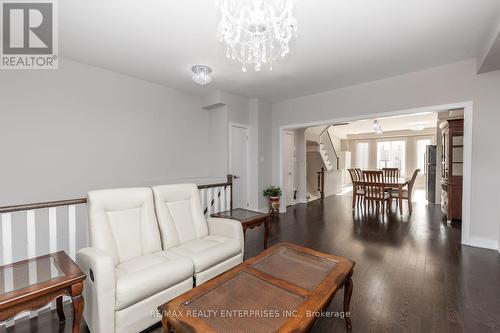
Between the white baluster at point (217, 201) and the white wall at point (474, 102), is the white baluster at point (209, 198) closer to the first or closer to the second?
the white baluster at point (217, 201)

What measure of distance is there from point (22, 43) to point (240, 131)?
142 inches

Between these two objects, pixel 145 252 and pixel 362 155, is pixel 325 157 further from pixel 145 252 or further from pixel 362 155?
pixel 145 252

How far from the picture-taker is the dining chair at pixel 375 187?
4953 millimetres

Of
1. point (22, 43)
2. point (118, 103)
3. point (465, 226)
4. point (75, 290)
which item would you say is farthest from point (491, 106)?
point (22, 43)

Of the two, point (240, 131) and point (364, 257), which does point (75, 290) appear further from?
point (240, 131)

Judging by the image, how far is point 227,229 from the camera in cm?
256

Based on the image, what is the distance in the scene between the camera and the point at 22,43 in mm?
2699

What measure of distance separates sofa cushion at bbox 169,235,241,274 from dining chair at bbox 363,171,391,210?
392 centimetres

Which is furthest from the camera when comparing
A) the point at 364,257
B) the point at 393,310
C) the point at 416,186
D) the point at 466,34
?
the point at 416,186

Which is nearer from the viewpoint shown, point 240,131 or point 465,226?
point 465,226

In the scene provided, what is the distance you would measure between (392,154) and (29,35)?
11.9m

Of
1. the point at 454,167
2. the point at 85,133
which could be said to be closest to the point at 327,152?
the point at 454,167

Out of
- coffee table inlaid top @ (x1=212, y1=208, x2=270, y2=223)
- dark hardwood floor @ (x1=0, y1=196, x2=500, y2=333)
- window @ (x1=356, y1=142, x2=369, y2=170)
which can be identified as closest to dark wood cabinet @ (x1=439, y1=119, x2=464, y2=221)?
dark hardwood floor @ (x1=0, y1=196, x2=500, y2=333)

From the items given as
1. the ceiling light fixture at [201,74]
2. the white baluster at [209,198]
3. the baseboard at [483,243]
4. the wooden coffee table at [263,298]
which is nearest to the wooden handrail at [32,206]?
the wooden coffee table at [263,298]
